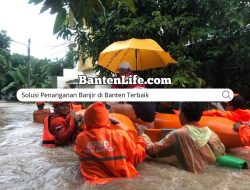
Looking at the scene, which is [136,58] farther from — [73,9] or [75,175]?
[73,9]

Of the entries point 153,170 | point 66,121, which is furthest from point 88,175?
point 66,121

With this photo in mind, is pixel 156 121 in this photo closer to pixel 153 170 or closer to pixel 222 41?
pixel 153 170

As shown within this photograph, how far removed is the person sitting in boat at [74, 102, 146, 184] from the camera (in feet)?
12.3

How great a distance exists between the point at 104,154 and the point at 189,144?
3.18 ft

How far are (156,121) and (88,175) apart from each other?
236 cm

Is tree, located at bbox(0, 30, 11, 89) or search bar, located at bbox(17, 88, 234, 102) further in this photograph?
tree, located at bbox(0, 30, 11, 89)

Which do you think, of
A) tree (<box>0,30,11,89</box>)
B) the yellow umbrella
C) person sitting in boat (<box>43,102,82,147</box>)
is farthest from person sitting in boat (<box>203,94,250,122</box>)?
tree (<box>0,30,11,89</box>)

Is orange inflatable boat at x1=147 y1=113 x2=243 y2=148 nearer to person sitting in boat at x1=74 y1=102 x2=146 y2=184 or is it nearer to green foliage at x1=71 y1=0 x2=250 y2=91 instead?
person sitting in boat at x1=74 y1=102 x2=146 y2=184

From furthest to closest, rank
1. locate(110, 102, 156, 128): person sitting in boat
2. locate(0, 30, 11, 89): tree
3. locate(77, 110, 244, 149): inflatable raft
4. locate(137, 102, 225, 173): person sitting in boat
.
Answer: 1. locate(0, 30, 11, 89): tree
2. locate(110, 102, 156, 128): person sitting in boat
3. locate(77, 110, 244, 149): inflatable raft
4. locate(137, 102, 225, 173): person sitting in boat

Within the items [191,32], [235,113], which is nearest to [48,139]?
[235,113]

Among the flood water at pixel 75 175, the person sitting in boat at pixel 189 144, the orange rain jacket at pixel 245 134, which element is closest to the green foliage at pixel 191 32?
the orange rain jacket at pixel 245 134

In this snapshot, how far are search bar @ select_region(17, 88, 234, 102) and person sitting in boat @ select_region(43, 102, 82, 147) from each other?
43cm

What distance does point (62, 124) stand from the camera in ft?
18.2

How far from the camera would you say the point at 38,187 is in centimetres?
384
